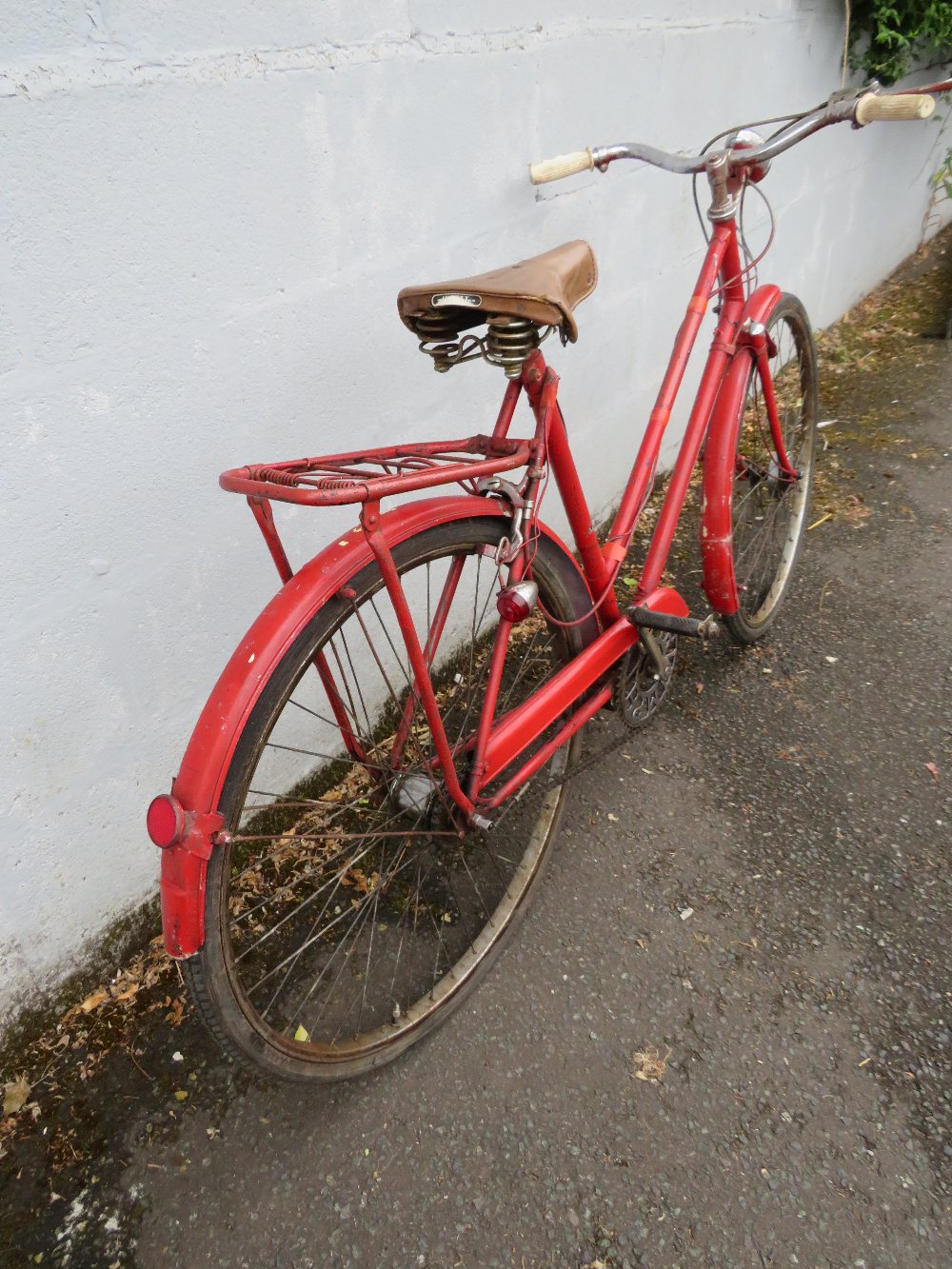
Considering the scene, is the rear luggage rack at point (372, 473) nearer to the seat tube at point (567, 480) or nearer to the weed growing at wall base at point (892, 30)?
the seat tube at point (567, 480)

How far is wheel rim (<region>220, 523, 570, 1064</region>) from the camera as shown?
1736mm

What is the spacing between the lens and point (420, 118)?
193cm

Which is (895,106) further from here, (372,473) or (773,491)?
(372,473)

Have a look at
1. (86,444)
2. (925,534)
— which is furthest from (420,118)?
(925,534)

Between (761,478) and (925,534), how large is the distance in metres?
0.92

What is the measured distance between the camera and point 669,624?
6.28ft

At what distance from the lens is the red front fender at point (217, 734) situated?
1.21 meters

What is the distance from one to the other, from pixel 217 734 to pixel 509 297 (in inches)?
34.3

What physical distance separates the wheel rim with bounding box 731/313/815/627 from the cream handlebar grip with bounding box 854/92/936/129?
2.61ft

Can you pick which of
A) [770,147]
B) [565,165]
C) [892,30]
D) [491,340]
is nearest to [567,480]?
[491,340]

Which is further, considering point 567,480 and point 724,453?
point 724,453

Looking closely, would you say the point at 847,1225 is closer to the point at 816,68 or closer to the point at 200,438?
the point at 200,438

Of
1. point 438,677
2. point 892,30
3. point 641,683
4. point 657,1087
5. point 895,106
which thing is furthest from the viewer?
point 892,30

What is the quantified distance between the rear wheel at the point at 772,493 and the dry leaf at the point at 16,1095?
228 cm
